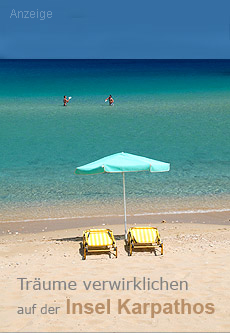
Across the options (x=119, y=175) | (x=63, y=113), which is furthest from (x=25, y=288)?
(x=63, y=113)

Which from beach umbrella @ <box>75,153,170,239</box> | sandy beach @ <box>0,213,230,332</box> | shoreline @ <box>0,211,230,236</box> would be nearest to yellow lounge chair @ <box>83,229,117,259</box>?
sandy beach @ <box>0,213,230,332</box>

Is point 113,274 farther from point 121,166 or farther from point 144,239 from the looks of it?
point 121,166

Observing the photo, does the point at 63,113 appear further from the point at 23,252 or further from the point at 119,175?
the point at 23,252

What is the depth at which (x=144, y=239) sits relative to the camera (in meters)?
11.4

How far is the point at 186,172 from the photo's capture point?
21.0 meters

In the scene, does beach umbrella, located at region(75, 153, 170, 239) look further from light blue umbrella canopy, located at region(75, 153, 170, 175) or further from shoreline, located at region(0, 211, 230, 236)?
shoreline, located at region(0, 211, 230, 236)

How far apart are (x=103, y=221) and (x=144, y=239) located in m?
3.88

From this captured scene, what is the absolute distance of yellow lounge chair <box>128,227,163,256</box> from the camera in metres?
11.3

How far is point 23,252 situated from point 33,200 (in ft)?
18.2

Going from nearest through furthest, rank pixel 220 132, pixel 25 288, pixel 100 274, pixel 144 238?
pixel 25 288
pixel 100 274
pixel 144 238
pixel 220 132

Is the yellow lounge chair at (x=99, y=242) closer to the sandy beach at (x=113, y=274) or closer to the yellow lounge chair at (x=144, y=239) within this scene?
the sandy beach at (x=113, y=274)

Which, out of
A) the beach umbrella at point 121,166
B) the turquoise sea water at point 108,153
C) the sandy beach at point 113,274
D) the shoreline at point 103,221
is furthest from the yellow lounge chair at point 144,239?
the turquoise sea water at point 108,153

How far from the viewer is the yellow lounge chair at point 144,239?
37.1 ft

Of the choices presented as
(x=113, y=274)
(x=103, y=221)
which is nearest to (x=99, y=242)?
(x=113, y=274)
